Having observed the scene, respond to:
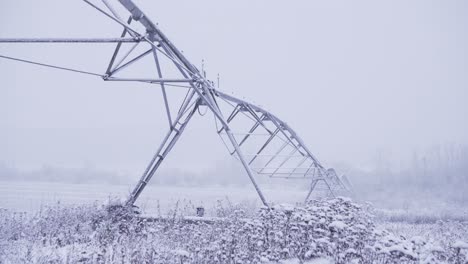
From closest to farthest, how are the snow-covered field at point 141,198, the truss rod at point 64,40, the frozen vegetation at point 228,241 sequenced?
the truss rod at point 64,40, the frozen vegetation at point 228,241, the snow-covered field at point 141,198

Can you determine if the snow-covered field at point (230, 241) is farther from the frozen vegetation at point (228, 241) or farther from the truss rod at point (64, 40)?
the truss rod at point (64, 40)

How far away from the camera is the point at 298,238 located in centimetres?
723

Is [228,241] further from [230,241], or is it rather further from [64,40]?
[64,40]

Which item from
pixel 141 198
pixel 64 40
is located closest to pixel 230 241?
pixel 64 40

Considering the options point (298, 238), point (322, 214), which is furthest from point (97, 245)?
point (322, 214)

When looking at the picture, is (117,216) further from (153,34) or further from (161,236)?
(153,34)

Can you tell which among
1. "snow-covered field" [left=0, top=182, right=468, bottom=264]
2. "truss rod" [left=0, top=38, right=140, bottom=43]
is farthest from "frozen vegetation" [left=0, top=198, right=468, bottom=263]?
"truss rod" [left=0, top=38, right=140, bottom=43]

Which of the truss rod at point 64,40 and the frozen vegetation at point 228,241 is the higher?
the truss rod at point 64,40

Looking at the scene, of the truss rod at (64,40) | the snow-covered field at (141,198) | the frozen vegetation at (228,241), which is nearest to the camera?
the truss rod at (64,40)

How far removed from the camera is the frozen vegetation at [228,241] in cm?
593

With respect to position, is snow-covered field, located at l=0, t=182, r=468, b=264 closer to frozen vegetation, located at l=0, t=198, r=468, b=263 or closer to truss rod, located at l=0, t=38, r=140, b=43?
frozen vegetation, located at l=0, t=198, r=468, b=263

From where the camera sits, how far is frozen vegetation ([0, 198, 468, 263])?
5.93 meters

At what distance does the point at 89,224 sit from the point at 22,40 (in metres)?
5.54

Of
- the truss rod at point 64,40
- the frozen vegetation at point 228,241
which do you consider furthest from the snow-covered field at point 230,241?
the truss rod at point 64,40
